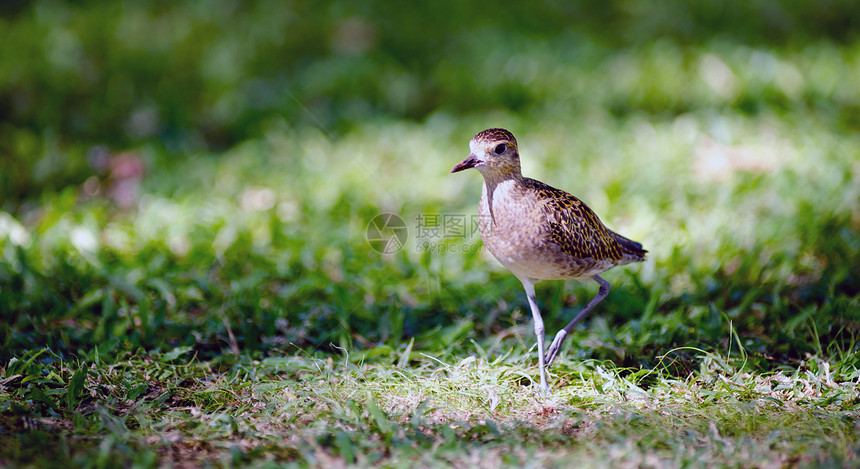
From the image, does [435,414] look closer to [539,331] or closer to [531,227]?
[539,331]

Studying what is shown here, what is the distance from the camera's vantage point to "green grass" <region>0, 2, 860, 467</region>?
3344mm

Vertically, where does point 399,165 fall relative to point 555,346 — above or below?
above

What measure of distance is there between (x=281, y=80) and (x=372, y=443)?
5.65 metres

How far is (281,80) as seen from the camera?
26.5 ft

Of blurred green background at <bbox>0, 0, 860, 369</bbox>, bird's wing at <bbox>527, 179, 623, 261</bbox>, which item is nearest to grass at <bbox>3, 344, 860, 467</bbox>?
blurred green background at <bbox>0, 0, 860, 369</bbox>

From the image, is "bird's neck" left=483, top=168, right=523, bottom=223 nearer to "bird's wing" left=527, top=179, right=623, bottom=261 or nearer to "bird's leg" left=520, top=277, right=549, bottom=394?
"bird's wing" left=527, top=179, right=623, bottom=261

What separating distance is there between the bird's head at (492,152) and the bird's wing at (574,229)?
225 millimetres

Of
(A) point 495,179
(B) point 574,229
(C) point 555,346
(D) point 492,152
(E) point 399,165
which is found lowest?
(C) point 555,346

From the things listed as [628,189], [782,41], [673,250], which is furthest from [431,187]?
[782,41]

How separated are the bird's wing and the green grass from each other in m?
0.55

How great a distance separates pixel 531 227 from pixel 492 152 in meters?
0.41

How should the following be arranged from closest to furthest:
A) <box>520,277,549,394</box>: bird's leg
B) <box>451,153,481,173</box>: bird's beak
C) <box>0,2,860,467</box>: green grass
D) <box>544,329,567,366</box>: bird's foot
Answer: <box>0,2,860,467</box>: green grass → <box>451,153,481,173</box>: bird's beak → <box>520,277,549,394</box>: bird's leg → <box>544,329,567,366</box>: bird's foot

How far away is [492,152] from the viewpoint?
3658 mm

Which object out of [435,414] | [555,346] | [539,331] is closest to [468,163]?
[539,331]
